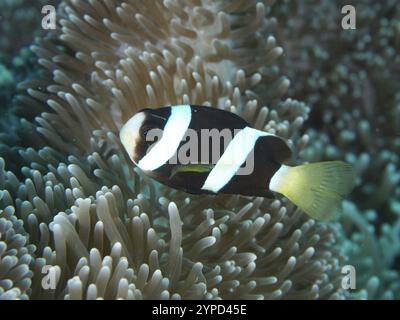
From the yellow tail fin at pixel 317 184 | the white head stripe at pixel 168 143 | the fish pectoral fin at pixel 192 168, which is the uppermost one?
the white head stripe at pixel 168 143

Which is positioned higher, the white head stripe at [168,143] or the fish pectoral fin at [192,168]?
the white head stripe at [168,143]

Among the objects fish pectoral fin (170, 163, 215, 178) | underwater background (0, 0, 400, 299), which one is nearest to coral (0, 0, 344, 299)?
underwater background (0, 0, 400, 299)

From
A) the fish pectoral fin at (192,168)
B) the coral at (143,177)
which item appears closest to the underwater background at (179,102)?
the coral at (143,177)

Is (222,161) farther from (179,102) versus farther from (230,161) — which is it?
(179,102)

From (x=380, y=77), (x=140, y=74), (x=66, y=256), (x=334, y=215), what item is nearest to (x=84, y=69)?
(x=140, y=74)

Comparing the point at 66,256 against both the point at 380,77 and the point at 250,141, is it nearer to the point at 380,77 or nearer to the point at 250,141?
the point at 250,141

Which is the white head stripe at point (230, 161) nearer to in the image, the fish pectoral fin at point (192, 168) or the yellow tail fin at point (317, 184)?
the fish pectoral fin at point (192, 168)

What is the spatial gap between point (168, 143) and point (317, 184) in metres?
0.53

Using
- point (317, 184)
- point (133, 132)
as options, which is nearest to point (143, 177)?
point (133, 132)

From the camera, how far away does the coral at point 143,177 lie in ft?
5.44

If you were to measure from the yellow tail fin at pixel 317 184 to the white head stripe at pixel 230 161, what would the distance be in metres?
0.14

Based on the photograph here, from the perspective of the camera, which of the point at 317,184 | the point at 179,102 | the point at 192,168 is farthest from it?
the point at 179,102

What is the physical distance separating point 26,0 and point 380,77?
8.03 feet

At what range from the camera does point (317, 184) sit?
5.61 ft
